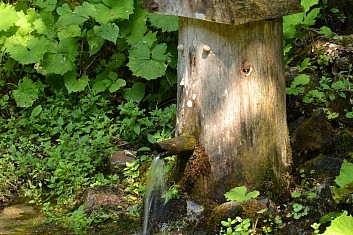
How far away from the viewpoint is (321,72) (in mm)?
5855

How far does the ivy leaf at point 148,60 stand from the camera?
19.9 ft

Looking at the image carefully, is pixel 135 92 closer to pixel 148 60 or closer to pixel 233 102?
pixel 148 60

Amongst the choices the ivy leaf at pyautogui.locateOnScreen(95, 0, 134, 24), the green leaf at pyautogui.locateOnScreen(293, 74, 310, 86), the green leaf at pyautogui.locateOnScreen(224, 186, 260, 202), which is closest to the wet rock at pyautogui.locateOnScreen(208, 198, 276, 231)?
the green leaf at pyautogui.locateOnScreen(224, 186, 260, 202)

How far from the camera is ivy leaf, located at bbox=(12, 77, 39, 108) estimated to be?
6.39 meters

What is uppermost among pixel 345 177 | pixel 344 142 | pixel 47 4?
pixel 47 4

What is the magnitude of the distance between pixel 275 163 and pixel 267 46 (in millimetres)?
731

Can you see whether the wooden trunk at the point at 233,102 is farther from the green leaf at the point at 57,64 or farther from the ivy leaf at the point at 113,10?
the green leaf at the point at 57,64

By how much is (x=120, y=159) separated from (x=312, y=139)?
1564 millimetres

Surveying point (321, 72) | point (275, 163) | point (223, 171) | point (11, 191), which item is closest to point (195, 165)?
point (223, 171)

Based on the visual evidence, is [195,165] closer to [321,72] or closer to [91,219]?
[91,219]

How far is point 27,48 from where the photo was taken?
6551 mm

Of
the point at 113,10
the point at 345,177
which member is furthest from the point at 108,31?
the point at 345,177

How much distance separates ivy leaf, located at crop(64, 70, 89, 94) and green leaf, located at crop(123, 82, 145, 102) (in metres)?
0.39

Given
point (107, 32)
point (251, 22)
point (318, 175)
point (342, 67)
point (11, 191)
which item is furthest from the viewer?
point (107, 32)
